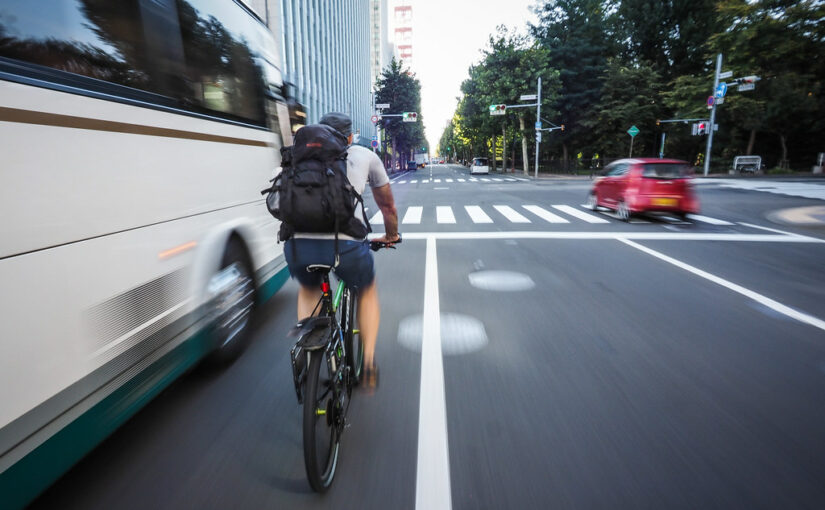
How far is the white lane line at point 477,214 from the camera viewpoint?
40.4 ft

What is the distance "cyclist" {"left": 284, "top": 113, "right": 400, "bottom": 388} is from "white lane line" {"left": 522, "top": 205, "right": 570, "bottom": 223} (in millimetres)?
9726

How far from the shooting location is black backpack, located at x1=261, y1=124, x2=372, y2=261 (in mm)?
2453

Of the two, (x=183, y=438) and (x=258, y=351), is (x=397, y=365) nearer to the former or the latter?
(x=258, y=351)

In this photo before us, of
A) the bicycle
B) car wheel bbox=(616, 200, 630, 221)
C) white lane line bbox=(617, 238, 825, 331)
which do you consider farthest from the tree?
the bicycle

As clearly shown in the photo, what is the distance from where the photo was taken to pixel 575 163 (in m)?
50.0

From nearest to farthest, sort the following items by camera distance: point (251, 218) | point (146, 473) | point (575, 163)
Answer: point (146, 473) → point (251, 218) → point (575, 163)

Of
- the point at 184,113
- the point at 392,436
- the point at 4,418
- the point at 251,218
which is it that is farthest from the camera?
the point at 251,218

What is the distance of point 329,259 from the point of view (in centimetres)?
261

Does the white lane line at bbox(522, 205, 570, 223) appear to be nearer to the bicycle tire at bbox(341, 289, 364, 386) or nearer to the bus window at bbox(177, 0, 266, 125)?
the bus window at bbox(177, 0, 266, 125)

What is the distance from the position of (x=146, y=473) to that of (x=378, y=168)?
Answer: 6.74 feet

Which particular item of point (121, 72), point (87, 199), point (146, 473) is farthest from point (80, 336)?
point (121, 72)

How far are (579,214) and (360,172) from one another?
11.7 metres

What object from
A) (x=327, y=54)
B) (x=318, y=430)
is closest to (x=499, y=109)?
(x=327, y=54)

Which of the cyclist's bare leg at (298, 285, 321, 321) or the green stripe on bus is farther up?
the cyclist's bare leg at (298, 285, 321, 321)
